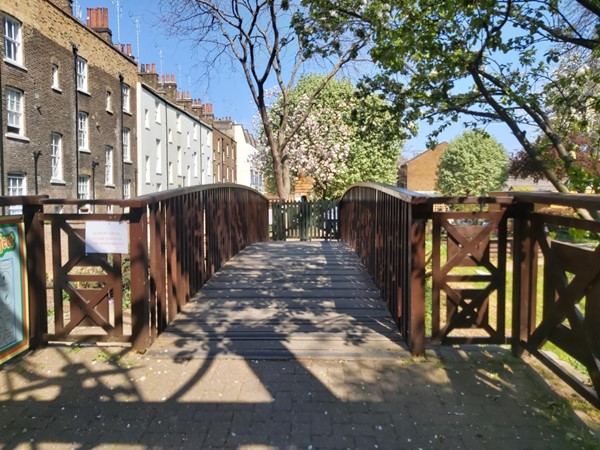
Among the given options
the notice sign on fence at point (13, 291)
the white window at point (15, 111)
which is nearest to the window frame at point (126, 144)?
the white window at point (15, 111)

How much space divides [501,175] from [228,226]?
5116cm

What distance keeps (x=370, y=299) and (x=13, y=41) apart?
19.3m

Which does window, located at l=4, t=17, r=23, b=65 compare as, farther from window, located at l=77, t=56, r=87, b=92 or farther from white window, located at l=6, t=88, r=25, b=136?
window, located at l=77, t=56, r=87, b=92

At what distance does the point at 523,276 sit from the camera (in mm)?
3842

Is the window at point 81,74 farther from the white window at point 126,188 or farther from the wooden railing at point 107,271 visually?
the wooden railing at point 107,271

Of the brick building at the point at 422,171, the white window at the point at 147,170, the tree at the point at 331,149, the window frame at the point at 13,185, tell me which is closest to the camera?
the window frame at the point at 13,185

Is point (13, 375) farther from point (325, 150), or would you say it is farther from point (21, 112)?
point (325, 150)

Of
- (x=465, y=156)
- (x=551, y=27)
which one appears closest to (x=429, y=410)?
(x=551, y=27)

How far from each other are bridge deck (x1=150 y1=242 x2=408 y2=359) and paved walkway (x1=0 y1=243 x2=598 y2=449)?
2cm

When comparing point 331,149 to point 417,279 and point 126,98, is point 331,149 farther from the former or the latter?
point 417,279

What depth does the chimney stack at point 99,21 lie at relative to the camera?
26.4 m

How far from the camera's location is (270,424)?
2.95 metres

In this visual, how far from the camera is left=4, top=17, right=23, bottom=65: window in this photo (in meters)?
18.1

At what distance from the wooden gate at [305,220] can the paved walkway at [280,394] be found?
1478 centimetres
